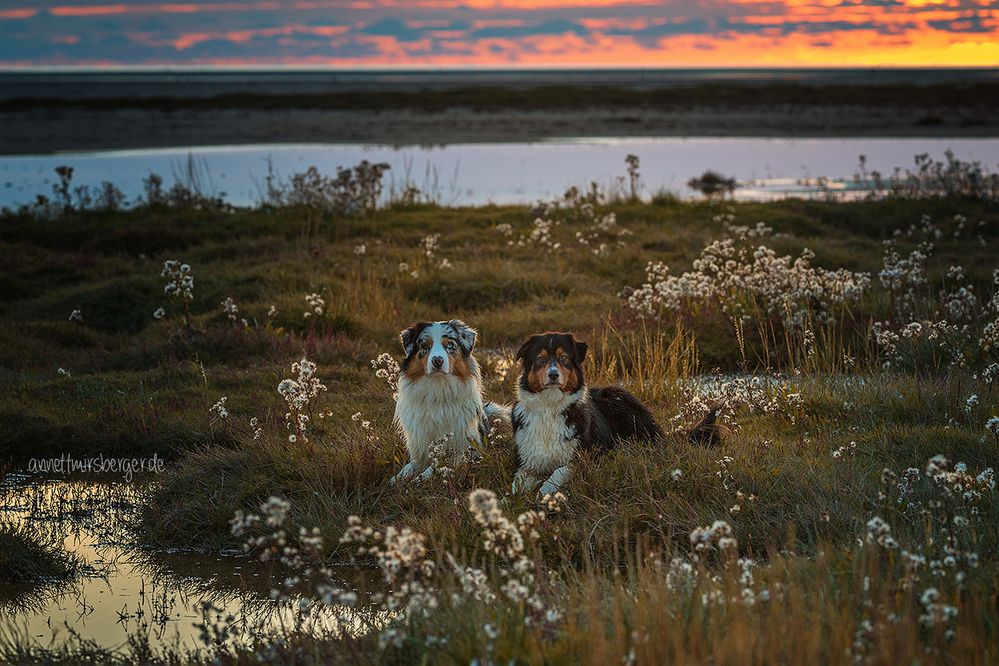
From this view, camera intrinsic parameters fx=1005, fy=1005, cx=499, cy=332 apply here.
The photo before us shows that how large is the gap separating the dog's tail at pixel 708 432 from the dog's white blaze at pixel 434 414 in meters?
1.63

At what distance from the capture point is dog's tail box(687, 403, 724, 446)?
744cm

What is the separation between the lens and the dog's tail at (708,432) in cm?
744

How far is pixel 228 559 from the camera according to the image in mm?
6797

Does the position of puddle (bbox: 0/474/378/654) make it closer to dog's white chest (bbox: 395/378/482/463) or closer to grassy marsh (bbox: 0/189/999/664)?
grassy marsh (bbox: 0/189/999/664)

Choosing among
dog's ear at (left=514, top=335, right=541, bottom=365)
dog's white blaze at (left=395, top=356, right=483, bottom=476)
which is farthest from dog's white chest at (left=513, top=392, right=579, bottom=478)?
dog's white blaze at (left=395, top=356, right=483, bottom=476)

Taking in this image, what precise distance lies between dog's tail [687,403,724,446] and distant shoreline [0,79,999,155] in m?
39.2

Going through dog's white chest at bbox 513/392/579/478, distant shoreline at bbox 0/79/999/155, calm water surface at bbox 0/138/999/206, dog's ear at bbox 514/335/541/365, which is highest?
distant shoreline at bbox 0/79/999/155

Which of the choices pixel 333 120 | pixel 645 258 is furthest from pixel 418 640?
pixel 333 120

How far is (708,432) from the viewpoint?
7477 millimetres

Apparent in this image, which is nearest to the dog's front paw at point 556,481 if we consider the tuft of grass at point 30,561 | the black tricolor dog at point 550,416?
the black tricolor dog at point 550,416

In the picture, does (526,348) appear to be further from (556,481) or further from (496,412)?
(496,412)

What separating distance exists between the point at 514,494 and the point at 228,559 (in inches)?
78.2

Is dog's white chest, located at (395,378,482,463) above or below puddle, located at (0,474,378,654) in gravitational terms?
above

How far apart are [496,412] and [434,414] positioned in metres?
1.03
